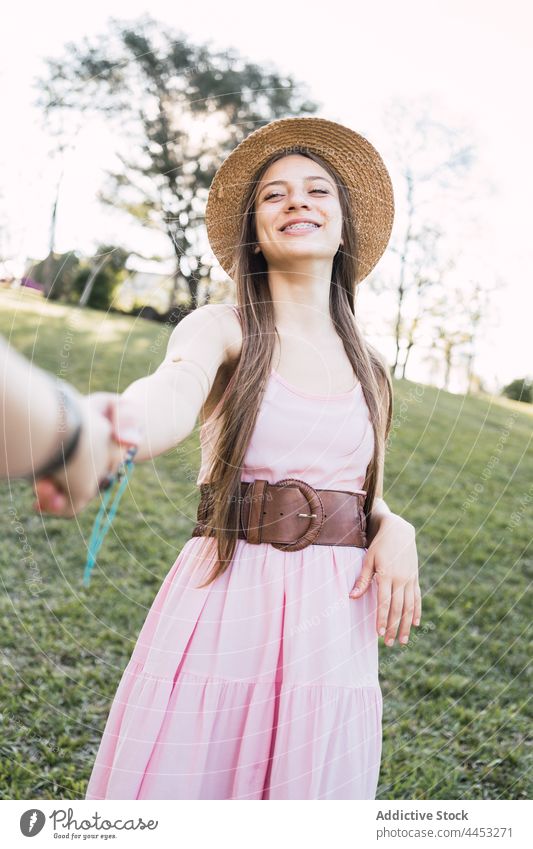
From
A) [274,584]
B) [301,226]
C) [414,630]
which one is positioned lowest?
[414,630]

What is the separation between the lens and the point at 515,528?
361 centimetres

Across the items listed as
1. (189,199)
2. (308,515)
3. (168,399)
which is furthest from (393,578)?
(189,199)

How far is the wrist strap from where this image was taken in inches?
21.9

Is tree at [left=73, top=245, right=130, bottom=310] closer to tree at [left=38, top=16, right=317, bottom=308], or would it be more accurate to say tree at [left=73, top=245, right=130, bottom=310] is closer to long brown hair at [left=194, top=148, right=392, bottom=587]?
tree at [left=38, top=16, right=317, bottom=308]

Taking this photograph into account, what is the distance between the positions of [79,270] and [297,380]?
831 mm

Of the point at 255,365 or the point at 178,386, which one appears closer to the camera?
the point at 178,386

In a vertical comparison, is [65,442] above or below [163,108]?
below

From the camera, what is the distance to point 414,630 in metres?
2.81

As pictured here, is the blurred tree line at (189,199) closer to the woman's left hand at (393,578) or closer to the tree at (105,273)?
the tree at (105,273)

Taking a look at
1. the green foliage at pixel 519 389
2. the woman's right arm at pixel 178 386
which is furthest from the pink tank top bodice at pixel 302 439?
the green foliage at pixel 519 389

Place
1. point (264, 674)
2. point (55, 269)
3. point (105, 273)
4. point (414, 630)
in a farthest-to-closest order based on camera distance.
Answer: point (414, 630), point (105, 273), point (55, 269), point (264, 674)

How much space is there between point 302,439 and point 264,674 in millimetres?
324

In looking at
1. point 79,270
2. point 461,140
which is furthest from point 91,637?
point 461,140

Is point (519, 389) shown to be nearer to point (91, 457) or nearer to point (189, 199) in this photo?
point (189, 199)
